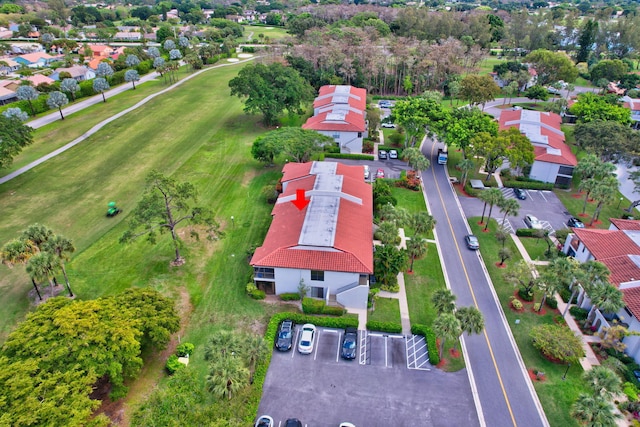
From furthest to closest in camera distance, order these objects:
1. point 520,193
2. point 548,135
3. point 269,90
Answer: point 269,90, point 548,135, point 520,193

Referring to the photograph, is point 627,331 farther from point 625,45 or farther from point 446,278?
point 625,45

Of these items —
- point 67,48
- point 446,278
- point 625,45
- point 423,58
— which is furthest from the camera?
point 67,48

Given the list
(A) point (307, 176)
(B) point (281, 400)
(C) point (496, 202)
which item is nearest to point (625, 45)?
(C) point (496, 202)

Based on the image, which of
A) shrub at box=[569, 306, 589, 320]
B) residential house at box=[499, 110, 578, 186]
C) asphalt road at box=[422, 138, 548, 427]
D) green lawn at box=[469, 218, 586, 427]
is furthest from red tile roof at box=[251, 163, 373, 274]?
residential house at box=[499, 110, 578, 186]

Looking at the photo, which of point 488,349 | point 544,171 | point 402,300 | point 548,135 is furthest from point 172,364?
point 548,135

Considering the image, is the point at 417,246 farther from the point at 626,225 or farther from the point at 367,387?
the point at 626,225
